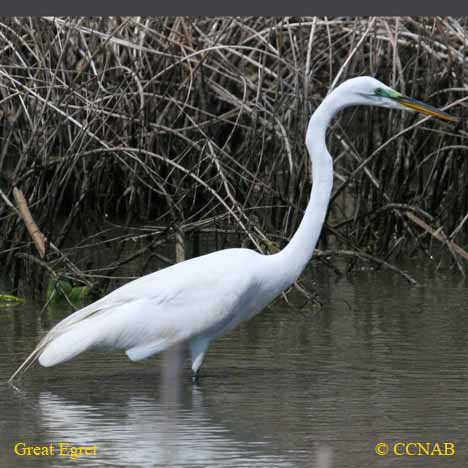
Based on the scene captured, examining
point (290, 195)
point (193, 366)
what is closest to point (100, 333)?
point (193, 366)

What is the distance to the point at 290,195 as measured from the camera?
9375 millimetres

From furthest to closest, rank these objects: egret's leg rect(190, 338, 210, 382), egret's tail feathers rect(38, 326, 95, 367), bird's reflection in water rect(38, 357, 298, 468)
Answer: egret's leg rect(190, 338, 210, 382) < egret's tail feathers rect(38, 326, 95, 367) < bird's reflection in water rect(38, 357, 298, 468)

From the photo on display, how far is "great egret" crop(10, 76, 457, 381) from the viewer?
6.54m

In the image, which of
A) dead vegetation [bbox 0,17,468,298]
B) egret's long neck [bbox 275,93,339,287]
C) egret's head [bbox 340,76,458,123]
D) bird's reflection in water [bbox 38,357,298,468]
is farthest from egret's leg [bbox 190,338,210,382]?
dead vegetation [bbox 0,17,468,298]

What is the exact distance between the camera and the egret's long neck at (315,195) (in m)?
6.74

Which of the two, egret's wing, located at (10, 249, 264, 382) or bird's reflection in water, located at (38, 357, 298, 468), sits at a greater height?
egret's wing, located at (10, 249, 264, 382)

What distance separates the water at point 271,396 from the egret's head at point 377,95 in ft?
4.22

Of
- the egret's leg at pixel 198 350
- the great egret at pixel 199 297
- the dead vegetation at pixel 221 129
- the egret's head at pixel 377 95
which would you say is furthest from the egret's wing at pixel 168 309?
the dead vegetation at pixel 221 129

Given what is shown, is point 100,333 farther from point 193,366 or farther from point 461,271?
point 461,271

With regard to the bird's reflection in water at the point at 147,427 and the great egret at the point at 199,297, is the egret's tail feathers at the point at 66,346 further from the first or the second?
the bird's reflection in water at the point at 147,427

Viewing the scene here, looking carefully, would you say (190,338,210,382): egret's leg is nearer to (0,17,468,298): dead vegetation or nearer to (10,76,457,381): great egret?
(10,76,457,381): great egret

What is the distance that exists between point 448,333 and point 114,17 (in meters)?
4.48

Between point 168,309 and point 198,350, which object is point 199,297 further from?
point 198,350

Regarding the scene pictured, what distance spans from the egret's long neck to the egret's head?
5.0 inches
